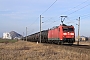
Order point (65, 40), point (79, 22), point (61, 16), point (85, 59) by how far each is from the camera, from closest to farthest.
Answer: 1. point (85, 59)
2. point (65, 40)
3. point (61, 16)
4. point (79, 22)

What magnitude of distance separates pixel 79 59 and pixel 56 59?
181 cm

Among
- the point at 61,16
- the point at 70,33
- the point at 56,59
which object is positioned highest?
the point at 61,16

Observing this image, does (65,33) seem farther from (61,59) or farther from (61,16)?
(61,59)

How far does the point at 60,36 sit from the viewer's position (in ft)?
139

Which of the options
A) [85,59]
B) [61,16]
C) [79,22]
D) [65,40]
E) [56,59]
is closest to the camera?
[85,59]

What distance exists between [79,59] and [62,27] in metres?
25.9

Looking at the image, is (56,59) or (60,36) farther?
(60,36)

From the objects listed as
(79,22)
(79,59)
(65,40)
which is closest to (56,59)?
(79,59)

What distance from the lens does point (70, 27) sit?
42.4m

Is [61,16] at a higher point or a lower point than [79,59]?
higher

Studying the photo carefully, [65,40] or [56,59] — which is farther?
[65,40]

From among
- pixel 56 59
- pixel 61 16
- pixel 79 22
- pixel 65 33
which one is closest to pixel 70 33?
pixel 65 33

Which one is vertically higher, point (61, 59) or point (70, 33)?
point (70, 33)

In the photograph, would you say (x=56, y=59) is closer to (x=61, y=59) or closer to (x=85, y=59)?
(x=61, y=59)
